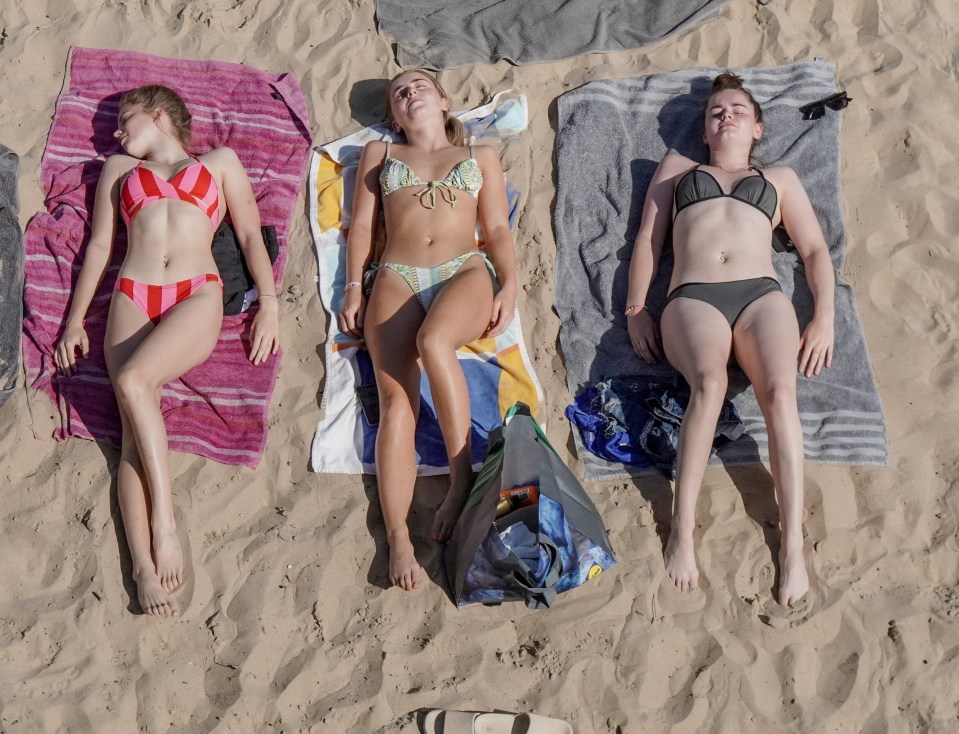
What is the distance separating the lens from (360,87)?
5664mm

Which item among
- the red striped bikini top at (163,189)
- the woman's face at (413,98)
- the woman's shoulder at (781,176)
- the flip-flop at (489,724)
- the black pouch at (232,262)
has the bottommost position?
the flip-flop at (489,724)

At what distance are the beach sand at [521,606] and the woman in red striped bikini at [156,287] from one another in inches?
6.6

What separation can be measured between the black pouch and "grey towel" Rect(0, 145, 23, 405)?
1.11 m

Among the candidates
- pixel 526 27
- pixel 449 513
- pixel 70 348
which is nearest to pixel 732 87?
pixel 526 27

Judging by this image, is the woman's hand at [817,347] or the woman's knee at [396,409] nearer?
the woman's knee at [396,409]

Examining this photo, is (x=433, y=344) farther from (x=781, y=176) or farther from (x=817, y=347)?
(x=781, y=176)

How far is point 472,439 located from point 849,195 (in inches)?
110

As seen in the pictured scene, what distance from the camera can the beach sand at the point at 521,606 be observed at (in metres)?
3.70

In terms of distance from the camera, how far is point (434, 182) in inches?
191

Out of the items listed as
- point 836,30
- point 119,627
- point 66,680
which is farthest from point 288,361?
point 836,30

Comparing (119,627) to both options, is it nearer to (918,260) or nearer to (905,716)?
(905,716)

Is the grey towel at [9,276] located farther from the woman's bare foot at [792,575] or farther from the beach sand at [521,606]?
the woman's bare foot at [792,575]

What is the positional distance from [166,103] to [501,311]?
245 cm

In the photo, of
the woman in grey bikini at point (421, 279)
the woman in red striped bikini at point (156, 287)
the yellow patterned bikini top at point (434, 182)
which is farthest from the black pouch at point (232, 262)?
the yellow patterned bikini top at point (434, 182)
